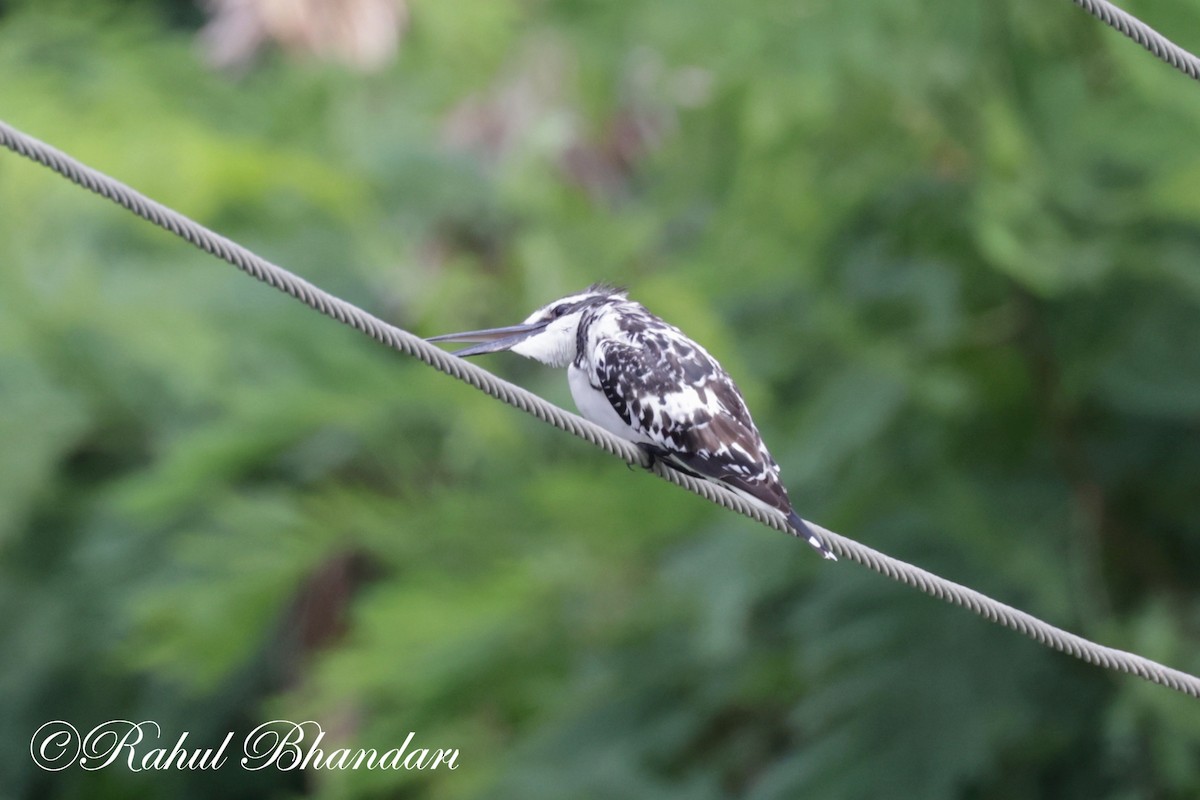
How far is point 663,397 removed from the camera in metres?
3.54

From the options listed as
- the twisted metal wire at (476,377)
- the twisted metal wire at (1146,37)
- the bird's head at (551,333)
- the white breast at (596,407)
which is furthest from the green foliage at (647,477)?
the twisted metal wire at (476,377)

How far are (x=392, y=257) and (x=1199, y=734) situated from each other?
402cm

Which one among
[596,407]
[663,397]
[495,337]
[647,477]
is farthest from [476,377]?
[647,477]

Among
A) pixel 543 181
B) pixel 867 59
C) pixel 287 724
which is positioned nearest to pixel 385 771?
pixel 287 724

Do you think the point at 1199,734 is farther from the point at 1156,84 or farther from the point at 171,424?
the point at 171,424

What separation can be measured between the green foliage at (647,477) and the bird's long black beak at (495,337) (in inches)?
67.6

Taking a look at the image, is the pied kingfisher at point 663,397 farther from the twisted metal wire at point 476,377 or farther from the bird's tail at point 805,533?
the twisted metal wire at point 476,377

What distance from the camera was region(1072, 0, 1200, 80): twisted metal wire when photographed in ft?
9.58

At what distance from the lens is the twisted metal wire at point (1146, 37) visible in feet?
9.58

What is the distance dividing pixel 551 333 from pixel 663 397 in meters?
0.52

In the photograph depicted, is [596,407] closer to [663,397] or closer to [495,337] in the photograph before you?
[663,397]

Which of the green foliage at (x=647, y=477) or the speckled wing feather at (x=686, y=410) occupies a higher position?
the green foliage at (x=647, y=477)

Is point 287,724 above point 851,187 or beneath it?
beneath

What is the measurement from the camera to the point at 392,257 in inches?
281
